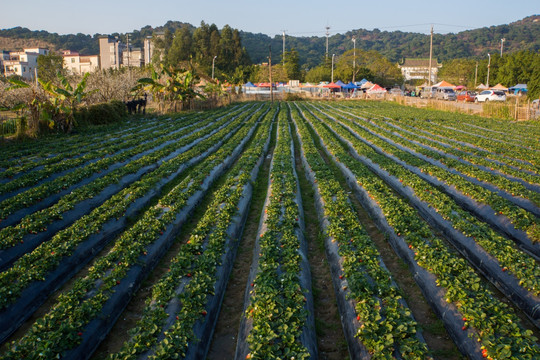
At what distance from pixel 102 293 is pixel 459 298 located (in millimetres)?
5368

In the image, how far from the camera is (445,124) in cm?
2500

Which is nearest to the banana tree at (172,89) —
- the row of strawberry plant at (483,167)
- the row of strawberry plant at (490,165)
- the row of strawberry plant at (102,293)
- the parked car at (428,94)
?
the row of strawberry plant at (483,167)

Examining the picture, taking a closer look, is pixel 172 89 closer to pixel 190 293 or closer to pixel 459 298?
pixel 190 293

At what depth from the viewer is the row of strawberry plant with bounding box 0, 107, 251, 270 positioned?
24.2ft

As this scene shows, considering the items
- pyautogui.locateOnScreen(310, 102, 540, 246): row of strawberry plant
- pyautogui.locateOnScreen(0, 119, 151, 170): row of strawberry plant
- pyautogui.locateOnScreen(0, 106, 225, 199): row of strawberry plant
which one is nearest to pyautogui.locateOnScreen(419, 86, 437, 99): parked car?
pyautogui.locateOnScreen(310, 102, 540, 246): row of strawberry plant

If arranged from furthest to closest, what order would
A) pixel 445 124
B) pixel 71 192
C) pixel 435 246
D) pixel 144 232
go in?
pixel 445 124
pixel 71 192
pixel 144 232
pixel 435 246

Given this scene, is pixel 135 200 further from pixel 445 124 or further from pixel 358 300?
pixel 445 124

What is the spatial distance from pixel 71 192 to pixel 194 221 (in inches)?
146

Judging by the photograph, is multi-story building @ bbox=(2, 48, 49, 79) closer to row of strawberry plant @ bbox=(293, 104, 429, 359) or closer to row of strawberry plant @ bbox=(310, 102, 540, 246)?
row of strawberry plant @ bbox=(310, 102, 540, 246)

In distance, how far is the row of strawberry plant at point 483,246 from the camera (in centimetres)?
585

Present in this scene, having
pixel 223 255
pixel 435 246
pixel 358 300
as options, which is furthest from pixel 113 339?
pixel 435 246

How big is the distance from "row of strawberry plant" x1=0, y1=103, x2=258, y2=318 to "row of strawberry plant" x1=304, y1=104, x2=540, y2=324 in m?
7.62

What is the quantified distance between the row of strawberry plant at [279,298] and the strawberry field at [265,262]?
0.03 m

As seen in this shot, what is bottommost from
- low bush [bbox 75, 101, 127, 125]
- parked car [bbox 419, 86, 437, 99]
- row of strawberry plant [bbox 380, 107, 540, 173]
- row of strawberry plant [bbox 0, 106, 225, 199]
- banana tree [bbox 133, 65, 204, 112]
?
row of strawberry plant [bbox 0, 106, 225, 199]
